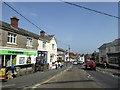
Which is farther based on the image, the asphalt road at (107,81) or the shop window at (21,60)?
the shop window at (21,60)

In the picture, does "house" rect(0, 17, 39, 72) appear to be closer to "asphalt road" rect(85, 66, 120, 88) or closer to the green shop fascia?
the green shop fascia

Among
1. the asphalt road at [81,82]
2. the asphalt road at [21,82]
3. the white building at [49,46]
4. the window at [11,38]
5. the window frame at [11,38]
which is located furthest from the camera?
the white building at [49,46]

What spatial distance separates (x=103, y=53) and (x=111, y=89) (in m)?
72.6

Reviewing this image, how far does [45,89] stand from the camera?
15547 mm

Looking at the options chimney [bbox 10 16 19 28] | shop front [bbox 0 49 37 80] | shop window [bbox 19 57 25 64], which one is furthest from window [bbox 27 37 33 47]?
shop window [bbox 19 57 25 64]

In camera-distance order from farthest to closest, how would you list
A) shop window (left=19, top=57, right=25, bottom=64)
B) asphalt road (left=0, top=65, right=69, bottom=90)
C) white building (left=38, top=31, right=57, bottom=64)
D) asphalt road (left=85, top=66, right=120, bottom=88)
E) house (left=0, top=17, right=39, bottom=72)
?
white building (left=38, top=31, right=57, bottom=64) < shop window (left=19, top=57, right=25, bottom=64) < house (left=0, top=17, right=39, bottom=72) < asphalt road (left=85, top=66, right=120, bottom=88) < asphalt road (left=0, top=65, right=69, bottom=90)

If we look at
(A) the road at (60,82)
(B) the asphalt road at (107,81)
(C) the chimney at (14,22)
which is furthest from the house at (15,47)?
(B) the asphalt road at (107,81)

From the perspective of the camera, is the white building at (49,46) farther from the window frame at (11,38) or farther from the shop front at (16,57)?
the window frame at (11,38)

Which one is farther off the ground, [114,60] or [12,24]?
[12,24]

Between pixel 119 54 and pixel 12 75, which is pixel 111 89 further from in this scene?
pixel 119 54

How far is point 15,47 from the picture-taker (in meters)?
35.7

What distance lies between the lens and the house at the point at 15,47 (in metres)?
31.9

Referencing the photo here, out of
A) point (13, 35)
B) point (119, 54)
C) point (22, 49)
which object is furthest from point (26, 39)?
point (119, 54)

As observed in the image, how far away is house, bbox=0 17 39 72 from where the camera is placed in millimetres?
31859
